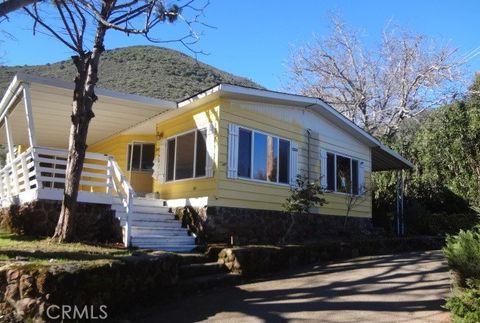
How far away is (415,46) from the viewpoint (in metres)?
30.8

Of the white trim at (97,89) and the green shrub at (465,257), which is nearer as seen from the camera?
the green shrub at (465,257)

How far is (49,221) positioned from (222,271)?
4.29 meters

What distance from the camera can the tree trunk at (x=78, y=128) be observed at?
9.52 meters

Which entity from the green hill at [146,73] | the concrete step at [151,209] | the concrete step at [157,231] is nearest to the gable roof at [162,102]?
the concrete step at [151,209]

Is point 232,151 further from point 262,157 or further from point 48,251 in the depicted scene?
point 48,251

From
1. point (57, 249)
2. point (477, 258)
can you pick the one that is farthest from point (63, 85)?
point (477, 258)

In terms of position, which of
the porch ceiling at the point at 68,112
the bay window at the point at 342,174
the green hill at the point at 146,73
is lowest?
the bay window at the point at 342,174

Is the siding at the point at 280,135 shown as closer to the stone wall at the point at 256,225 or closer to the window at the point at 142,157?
the stone wall at the point at 256,225

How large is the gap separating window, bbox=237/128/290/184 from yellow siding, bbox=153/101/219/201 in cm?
91

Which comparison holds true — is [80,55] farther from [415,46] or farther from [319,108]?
[415,46]

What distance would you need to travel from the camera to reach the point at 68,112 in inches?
543

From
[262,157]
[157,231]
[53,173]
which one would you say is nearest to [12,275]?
[157,231]

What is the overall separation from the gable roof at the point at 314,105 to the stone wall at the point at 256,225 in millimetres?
→ 3042

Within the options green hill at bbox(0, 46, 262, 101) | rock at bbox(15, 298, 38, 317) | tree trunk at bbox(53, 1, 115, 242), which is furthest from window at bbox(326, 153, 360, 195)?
green hill at bbox(0, 46, 262, 101)
